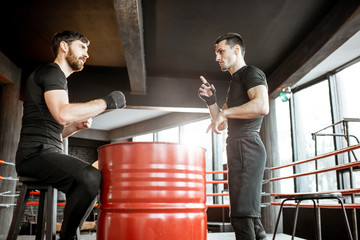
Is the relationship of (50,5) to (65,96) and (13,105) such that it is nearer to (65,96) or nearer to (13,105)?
(13,105)

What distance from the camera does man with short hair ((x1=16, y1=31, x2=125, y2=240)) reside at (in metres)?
1.64

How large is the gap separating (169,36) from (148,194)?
322cm

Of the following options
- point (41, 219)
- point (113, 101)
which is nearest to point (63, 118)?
point (113, 101)

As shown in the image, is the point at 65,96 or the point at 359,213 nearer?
the point at 65,96

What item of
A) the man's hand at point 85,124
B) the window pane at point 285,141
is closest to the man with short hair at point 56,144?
the man's hand at point 85,124

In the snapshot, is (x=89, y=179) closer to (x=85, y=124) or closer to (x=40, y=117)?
(x=40, y=117)

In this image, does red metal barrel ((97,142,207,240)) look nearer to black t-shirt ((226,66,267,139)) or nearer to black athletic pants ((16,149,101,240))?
black athletic pants ((16,149,101,240))

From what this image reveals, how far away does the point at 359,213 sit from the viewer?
155 inches

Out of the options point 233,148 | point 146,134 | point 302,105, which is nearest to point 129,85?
point 302,105

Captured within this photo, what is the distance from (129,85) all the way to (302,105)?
10.9 ft

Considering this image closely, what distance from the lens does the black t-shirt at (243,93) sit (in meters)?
1.83

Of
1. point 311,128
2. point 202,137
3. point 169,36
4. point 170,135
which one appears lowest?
point 311,128

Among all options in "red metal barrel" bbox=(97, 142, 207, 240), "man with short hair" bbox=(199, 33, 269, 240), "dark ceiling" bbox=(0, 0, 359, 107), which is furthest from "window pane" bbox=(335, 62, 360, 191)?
"red metal barrel" bbox=(97, 142, 207, 240)

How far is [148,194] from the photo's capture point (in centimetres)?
170
